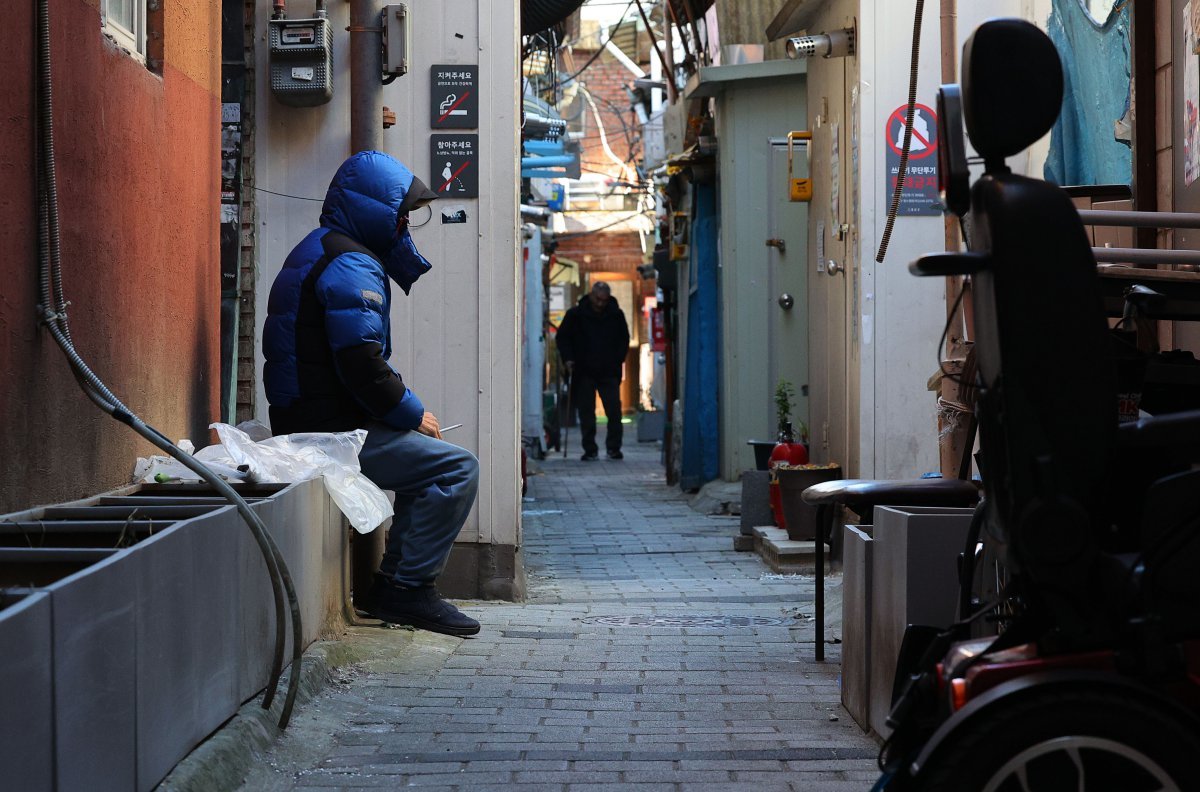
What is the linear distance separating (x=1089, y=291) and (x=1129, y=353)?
1243mm

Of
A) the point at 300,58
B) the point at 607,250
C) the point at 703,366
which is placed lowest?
the point at 703,366

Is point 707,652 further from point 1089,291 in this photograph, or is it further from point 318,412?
point 1089,291

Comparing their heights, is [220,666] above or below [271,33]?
below

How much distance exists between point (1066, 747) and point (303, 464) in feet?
12.4

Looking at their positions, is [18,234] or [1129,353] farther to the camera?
[18,234]

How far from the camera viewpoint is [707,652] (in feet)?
20.0

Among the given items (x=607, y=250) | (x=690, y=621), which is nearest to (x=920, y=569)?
(x=690, y=621)

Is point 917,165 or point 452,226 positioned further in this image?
point 917,165

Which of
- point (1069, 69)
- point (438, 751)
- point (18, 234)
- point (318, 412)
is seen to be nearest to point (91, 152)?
point (18, 234)

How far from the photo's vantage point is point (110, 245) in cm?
504

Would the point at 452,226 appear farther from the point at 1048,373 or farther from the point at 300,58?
the point at 1048,373

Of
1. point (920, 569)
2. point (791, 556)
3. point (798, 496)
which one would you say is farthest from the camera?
point (798, 496)

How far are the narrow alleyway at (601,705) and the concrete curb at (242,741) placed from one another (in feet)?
0.18

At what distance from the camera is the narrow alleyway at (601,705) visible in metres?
4.09
